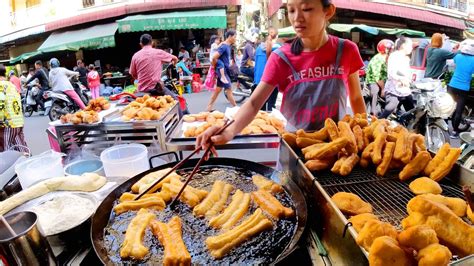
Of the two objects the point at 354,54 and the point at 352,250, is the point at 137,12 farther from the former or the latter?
the point at 352,250

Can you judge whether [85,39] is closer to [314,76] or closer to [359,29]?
[359,29]

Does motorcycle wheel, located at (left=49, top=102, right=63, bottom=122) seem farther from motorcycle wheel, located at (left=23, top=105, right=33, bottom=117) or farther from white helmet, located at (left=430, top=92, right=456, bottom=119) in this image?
white helmet, located at (left=430, top=92, right=456, bottom=119)

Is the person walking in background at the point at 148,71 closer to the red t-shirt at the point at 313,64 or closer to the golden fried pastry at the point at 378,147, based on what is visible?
the red t-shirt at the point at 313,64

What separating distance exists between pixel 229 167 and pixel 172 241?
93 cm

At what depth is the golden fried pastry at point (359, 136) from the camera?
5.97 feet

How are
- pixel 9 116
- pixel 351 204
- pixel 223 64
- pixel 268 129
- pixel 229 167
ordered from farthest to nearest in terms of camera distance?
1. pixel 223 64
2. pixel 9 116
3. pixel 268 129
4. pixel 229 167
5. pixel 351 204

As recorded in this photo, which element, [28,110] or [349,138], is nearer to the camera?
[349,138]

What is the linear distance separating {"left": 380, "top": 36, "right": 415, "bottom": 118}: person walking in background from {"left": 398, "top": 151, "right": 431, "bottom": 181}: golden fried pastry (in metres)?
6.20

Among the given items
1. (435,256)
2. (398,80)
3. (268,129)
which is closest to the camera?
(435,256)

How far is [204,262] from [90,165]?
1.79 m

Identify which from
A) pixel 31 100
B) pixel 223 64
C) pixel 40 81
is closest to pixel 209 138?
pixel 223 64

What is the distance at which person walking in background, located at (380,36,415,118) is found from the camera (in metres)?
6.93

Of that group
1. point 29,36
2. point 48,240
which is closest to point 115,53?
point 29,36

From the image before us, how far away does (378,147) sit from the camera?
1.74 metres
